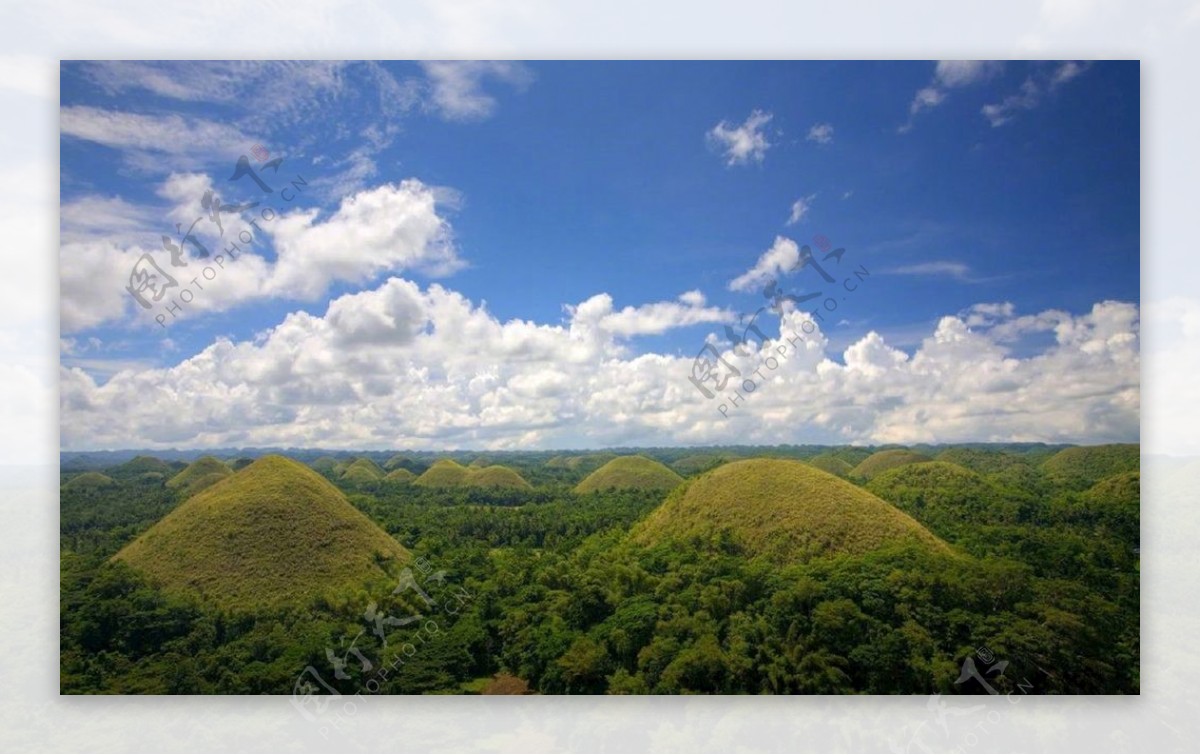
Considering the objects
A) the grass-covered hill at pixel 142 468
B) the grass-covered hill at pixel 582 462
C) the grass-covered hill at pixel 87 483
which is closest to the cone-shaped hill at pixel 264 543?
the grass-covered hill at pixel 142 468

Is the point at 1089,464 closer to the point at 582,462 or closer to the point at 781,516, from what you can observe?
the point at 781,516

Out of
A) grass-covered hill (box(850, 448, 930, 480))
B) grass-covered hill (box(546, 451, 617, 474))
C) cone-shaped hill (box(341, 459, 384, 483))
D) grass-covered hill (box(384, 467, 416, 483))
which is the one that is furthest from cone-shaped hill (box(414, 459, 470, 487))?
grass-covered hill (box(850, 448, 930, 480))

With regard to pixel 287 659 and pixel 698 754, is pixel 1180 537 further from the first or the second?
pixel 287 659

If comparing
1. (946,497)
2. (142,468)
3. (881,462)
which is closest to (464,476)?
(142,468)

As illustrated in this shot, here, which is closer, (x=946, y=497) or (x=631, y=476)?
(x=946, y=497)

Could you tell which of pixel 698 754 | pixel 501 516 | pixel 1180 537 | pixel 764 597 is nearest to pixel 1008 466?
pixel 1180 537

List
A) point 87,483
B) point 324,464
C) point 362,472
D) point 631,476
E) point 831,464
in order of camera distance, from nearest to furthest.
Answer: point 87,483, point 324,464, point 831,464, point 362,472, point 631,476
